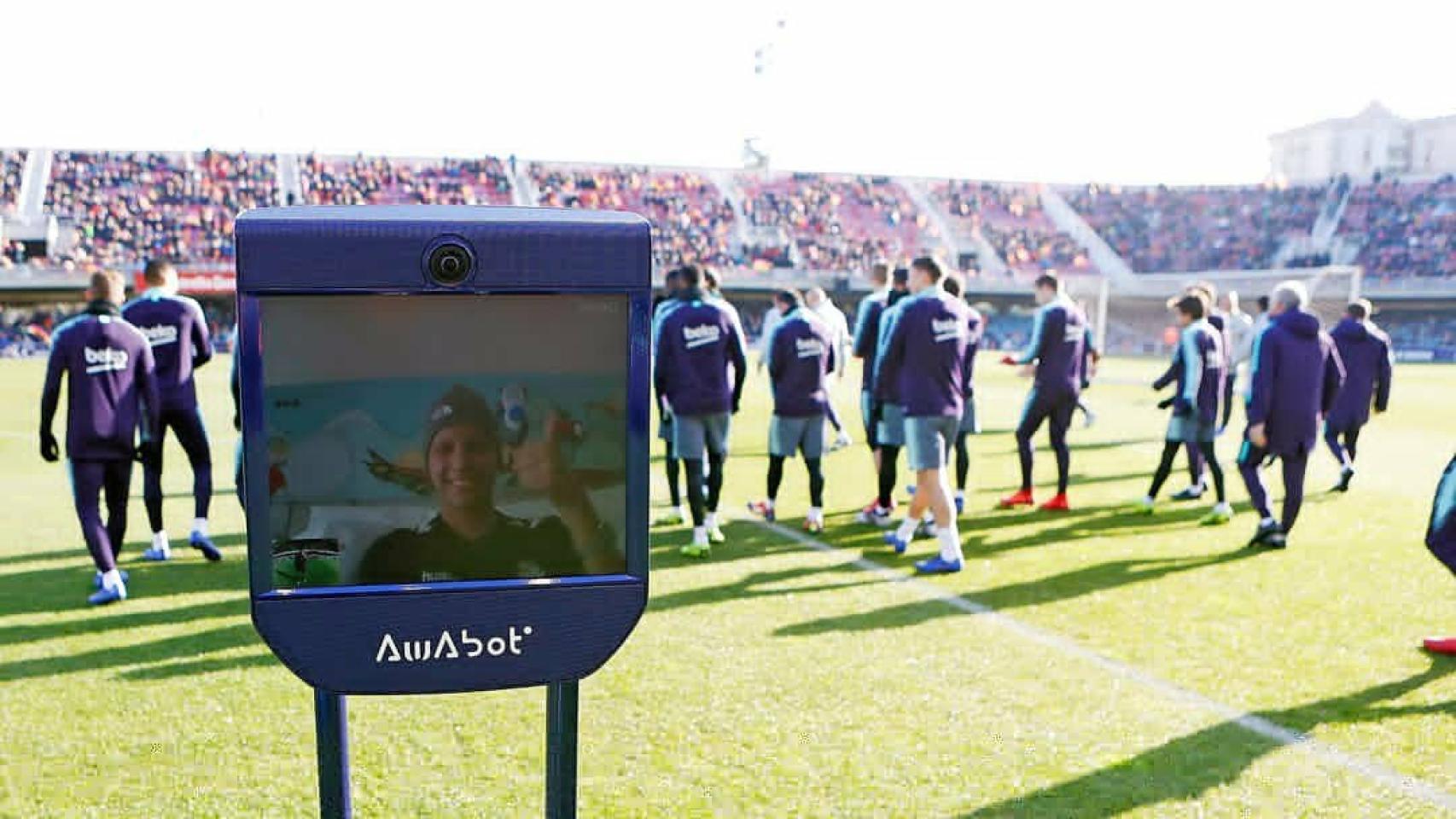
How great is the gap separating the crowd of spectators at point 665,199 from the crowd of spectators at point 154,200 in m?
11.3

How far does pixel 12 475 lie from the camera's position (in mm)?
10836

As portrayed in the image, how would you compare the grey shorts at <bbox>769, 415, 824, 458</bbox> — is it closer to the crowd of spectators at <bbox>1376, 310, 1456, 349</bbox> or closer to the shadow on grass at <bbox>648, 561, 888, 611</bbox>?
the shadow on grass at <bbox>648, 561, 888, 611</bbox>

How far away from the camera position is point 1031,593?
630 cm

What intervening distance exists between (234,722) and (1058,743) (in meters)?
3.17

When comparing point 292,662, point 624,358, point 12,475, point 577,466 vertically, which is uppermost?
point 624,358

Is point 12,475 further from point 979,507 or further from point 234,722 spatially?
point 979,507

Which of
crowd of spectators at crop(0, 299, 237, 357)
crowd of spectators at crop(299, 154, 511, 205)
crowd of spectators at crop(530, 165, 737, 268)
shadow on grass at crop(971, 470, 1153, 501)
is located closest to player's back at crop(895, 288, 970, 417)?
shadow on grass at crop(971, 470, 1153, 501)

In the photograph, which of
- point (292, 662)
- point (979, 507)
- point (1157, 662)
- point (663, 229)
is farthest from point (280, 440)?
point (663, 229)

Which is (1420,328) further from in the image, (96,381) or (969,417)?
(96,381)

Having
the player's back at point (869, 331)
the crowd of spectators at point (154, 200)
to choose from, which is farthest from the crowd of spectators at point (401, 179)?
the player's back at point (869, 331)

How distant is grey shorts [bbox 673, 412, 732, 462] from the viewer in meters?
7.37

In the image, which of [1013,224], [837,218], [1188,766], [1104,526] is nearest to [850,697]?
[1188,766]

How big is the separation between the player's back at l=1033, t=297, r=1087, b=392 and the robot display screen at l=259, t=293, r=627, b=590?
24.2 feet

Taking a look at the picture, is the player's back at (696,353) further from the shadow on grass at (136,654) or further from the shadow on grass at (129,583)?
the shadow on grass at (136,654)
